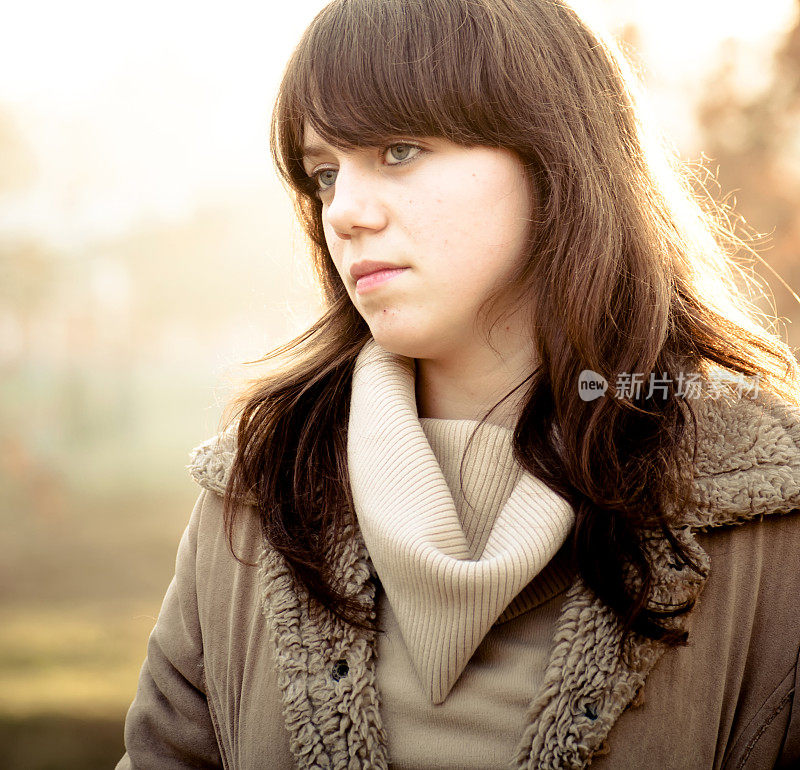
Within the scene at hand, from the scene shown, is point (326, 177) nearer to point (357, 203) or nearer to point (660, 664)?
point (357, 203)

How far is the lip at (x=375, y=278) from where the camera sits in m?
1.27

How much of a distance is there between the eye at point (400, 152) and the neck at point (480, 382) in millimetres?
348

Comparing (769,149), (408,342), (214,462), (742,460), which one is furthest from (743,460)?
(769,149)

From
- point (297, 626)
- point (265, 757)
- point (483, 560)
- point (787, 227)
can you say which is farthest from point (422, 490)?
point (787, 227)

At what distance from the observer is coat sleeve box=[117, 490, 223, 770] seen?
1468 millimetres

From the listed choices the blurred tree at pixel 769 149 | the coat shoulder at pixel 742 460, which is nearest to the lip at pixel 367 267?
the coat shoulder at pixel 742 460

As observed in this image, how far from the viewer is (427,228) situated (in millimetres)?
1238

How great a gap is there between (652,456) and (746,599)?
261 millimetres

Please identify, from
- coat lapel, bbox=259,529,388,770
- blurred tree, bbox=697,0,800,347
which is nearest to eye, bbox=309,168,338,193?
coat lapel, bbox=259,529,388,770

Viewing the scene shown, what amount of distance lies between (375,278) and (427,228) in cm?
12

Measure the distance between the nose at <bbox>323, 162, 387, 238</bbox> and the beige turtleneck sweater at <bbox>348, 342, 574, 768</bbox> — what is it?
323 mm

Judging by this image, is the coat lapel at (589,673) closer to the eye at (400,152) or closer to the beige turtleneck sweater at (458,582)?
the beige turtleneck sweater at (458,582)

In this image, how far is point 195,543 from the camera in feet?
5.02

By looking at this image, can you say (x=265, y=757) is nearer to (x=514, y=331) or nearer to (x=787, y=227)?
(x=514, y=331)
